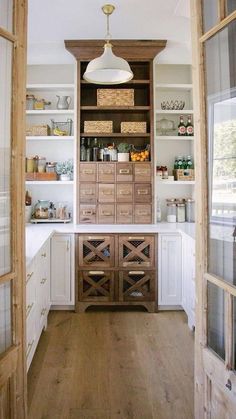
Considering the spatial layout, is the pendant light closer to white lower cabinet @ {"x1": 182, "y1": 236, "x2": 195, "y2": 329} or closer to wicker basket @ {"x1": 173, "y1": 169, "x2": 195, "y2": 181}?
wicker basket @ {"x1": 173, "y1": 169, "x2": 195, "y2": 181}

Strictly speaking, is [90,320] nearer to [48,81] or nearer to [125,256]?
[125,256]

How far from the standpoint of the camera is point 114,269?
3643mm

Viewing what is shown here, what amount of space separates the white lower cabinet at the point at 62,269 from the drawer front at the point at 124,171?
2.80 ft

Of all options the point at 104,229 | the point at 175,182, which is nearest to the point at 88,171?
the point at 104,229

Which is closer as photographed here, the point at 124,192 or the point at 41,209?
the point at 124,192

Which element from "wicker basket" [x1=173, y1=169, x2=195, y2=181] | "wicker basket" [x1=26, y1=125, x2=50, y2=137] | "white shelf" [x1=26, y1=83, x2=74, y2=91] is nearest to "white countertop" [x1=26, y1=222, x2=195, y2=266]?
"wicker basket" [x1=173, y1=169, x2=195, y2=181]

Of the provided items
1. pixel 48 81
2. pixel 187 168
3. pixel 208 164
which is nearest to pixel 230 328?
pixel 208 164

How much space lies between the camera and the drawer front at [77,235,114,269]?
3613 millimetres

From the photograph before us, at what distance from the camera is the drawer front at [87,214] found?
390 cm

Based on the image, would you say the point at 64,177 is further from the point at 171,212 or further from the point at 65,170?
the point at 171,212

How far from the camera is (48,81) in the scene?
4.25 meters

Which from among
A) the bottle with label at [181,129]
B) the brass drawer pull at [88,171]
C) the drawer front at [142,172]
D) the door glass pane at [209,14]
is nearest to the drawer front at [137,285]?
the drawer front at [142,172]

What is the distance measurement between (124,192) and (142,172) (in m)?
0.30

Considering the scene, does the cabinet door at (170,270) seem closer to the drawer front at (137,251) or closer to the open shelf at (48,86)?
the drawer front at (137,251)
